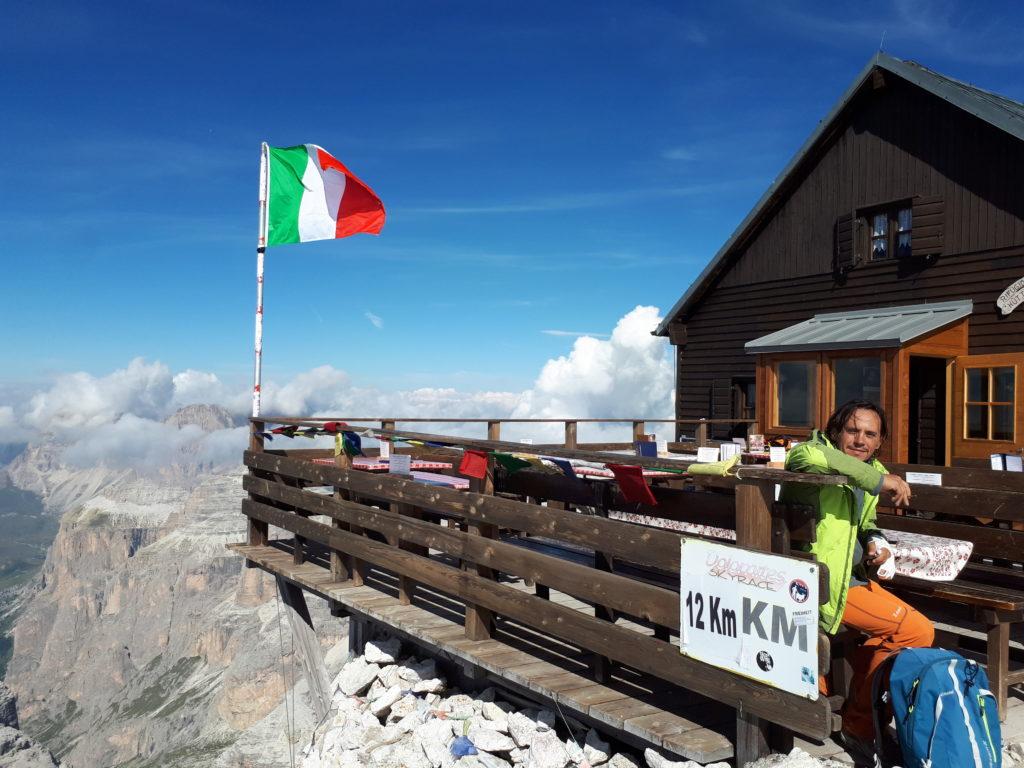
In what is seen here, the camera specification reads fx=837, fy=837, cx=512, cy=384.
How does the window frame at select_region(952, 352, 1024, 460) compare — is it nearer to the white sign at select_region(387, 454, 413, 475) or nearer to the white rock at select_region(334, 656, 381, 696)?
the white sign at select_region(387, 454, 413, 475)

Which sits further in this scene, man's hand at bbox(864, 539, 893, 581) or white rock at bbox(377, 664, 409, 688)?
white rock at bbox(377, 664, 409, 688)

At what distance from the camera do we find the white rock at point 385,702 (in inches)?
287

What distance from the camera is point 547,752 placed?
5.48 metres

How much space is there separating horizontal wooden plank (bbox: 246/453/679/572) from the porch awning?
8.17m

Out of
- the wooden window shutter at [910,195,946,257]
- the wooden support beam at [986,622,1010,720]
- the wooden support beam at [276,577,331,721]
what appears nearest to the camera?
the wooden support beam at [986,622,1010,720]

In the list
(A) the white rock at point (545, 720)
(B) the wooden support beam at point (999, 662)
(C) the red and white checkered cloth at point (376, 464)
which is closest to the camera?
(B) the wooden support beam at point (999, 662)

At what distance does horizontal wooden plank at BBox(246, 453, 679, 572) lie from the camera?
4.69m

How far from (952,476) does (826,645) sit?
3726 millimetres

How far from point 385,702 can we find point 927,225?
11.4m

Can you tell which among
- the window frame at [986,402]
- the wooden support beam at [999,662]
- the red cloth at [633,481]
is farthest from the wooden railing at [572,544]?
the window frame at [986,402]

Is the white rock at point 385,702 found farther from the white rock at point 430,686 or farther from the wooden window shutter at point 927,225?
the wooden window shutter at point 927,225

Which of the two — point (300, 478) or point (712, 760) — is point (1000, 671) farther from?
point (300, 478)

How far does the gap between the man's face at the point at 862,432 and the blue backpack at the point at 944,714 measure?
3.63 ft

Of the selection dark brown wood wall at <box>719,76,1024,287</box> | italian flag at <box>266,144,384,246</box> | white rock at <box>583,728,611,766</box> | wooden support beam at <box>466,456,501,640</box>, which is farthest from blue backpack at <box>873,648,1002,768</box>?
dark brown wood wall at <box>719,76,1024,287</box>
